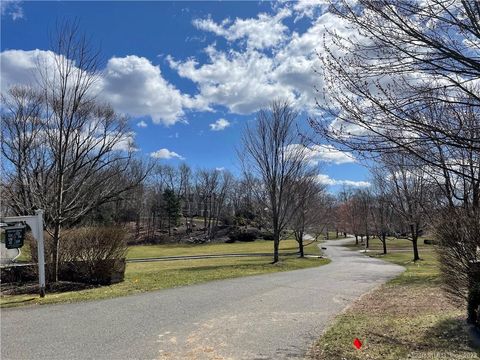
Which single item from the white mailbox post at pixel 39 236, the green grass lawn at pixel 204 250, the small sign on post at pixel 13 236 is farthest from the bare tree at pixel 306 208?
the small sign on post at pixel 13 236

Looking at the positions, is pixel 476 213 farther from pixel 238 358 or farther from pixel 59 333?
pixel 59 333

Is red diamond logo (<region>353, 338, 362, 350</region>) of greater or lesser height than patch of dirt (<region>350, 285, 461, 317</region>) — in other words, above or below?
above

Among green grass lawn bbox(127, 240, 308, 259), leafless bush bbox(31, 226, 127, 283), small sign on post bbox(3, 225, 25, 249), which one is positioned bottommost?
green grass lawn bbox(127, 240, 308, 259)

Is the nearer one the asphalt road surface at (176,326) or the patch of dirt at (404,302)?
the asphalt road surface at (176,326)

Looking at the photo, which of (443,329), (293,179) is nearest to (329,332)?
(443,329)

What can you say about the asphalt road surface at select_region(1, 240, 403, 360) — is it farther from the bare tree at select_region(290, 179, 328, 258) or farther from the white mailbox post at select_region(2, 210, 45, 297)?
the bare tree at select_region(290, 179, 328, 258)

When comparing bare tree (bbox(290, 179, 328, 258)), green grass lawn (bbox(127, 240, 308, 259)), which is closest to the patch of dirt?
bare tree (bbox(290, 179, 328, 258))

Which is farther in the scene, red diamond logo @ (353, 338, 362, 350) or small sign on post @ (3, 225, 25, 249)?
small sign on post @ (3, 225, 25, 249)

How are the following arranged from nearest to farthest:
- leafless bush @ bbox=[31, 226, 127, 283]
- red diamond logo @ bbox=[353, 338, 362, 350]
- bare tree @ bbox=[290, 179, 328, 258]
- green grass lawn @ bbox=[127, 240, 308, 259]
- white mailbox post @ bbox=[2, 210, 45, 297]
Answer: red diamond logo @ bbox=[353, 338, 362, 350]
white mailbox post @ bbox=[2, 210, 45, 297]
leafless bush @ bbox=[31, 226, 127, 283]
bare tree @ bbox=[290, 179, 328, 258]
green grass lawn @ bbox=[127, 240, 308, 259]

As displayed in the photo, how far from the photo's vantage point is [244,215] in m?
83.2

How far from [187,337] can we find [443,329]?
4.34m

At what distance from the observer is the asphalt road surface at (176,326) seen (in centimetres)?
624

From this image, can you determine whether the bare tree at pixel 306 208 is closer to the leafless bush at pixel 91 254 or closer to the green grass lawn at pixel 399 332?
the leafless bush at pixel 91 254

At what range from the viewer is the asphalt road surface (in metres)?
6.24
